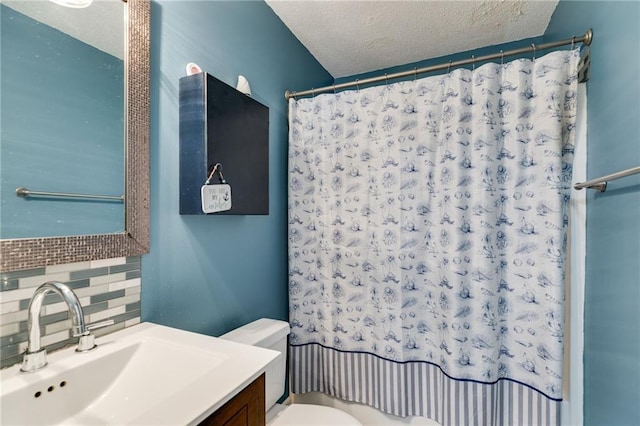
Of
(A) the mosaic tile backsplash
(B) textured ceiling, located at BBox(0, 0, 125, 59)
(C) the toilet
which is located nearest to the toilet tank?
(C) the toilet

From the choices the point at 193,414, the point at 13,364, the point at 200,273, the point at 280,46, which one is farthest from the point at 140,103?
the point at 280,46

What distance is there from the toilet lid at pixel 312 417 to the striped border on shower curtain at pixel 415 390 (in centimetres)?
31

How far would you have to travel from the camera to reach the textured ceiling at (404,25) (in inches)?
65.9

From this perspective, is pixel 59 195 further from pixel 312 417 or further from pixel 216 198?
pixel 312 417

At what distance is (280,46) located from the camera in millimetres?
1827

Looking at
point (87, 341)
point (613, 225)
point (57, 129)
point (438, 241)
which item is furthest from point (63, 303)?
point (613, 225)

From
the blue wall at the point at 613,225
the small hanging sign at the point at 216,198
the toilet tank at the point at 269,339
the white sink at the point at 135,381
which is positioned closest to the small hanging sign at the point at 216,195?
the small hanging sign at the point at 216,198

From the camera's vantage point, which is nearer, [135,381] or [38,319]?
[38,319]

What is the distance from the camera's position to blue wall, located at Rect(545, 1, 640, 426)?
0.92m

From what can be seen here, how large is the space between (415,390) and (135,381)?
138 centimetres

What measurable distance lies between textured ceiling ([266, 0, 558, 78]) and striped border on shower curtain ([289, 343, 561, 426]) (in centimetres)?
195

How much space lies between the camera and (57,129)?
2.70 ft

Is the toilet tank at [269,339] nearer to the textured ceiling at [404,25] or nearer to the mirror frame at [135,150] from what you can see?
Result: the mirror frame at [135,150]

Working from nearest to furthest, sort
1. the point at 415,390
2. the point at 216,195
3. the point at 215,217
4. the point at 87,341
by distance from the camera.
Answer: the point at 87,341 → the point at 216,195 → the point at 215,217 → the point at 415,390
